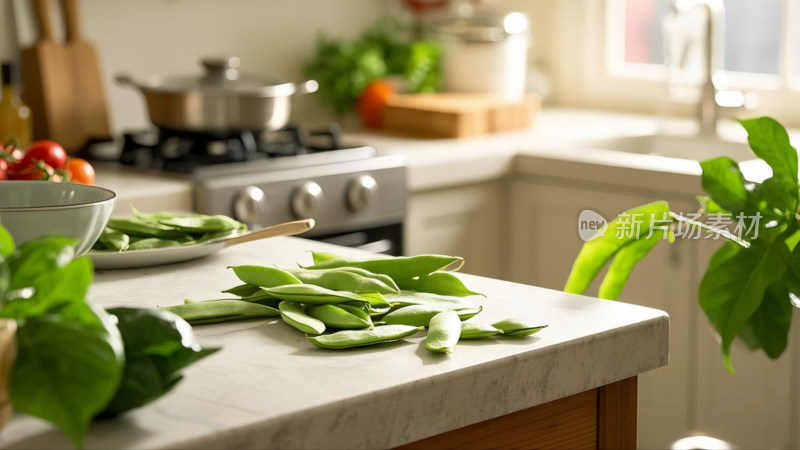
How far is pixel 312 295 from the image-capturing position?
106 cm

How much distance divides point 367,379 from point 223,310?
0.78ft

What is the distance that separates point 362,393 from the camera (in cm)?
86

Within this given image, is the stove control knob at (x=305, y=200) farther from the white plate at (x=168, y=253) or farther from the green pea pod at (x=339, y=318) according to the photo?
the green pea pod at (x=339, y=318)

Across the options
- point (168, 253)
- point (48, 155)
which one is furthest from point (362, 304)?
point (48, 155)

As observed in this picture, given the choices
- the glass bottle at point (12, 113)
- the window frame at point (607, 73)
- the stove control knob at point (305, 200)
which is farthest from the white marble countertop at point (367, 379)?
the window frame at point (607, 73)

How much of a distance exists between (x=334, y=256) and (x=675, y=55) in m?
2.16

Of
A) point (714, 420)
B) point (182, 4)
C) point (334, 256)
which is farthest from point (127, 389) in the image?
point (182, 4)

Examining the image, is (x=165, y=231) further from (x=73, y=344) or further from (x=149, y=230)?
(x=73, y=344)

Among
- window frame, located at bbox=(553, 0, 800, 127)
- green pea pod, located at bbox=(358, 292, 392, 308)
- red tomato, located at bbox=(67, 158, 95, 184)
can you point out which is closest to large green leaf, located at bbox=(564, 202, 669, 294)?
green pea pod, located at bbox=(358, 292, 392, 308)

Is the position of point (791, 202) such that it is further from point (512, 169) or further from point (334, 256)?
point (512, 169)

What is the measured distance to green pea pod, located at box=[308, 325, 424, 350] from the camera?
0.97 meters

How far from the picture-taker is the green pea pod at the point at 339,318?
3.32 ft

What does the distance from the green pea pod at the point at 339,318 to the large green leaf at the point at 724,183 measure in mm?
447

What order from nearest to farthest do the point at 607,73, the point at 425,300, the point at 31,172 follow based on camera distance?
the point at 425,300
the point at 31,172
the point at 607,73
